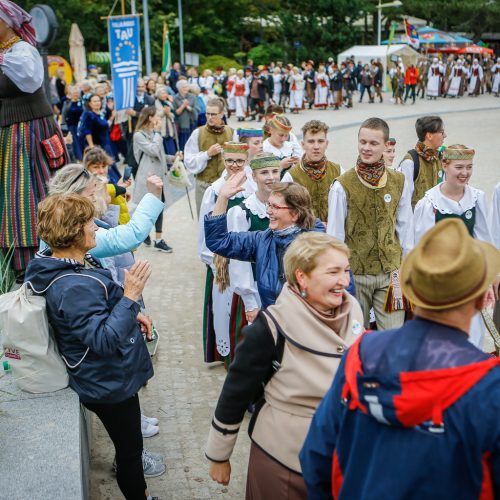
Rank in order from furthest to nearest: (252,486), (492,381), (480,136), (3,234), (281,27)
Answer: (281,27) < (480,136) < (3,234) < (252,486) < (492,381)

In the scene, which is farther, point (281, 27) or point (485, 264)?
point (281, 27)

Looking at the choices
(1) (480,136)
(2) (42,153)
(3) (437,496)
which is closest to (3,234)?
(2) (42,153)

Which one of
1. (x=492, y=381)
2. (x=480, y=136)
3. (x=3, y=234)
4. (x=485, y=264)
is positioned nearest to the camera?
(x=492, y=381)

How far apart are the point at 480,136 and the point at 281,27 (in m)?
28.2

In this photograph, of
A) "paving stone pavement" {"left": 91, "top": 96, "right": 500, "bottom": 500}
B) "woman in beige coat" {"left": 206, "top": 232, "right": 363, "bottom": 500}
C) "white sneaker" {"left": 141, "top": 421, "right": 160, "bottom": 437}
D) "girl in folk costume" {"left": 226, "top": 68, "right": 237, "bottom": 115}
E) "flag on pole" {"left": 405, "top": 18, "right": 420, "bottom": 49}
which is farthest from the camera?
"flag on pole" {"left": 405, "top": 18, "right": 420, "bottom": 49}

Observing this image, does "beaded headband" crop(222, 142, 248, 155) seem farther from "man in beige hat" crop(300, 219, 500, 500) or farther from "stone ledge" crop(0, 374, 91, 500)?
"man in beige hat" crop(300, 219, 500, 500)

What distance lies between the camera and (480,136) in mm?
20453

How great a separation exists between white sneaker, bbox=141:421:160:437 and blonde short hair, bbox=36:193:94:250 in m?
1.85

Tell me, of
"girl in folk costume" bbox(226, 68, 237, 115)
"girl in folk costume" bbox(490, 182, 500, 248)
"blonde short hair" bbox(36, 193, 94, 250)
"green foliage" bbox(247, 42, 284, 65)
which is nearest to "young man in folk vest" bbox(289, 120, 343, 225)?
"girl in folk costume" bbox(490, 182, 500, 248)

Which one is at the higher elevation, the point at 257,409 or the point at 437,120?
the point at 437,120

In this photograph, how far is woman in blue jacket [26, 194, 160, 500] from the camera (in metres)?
3.22

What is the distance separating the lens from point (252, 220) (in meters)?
5.09

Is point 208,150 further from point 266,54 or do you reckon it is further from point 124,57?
point 266,54

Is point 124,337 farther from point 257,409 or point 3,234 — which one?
point 3,234
